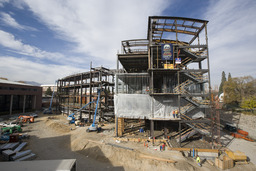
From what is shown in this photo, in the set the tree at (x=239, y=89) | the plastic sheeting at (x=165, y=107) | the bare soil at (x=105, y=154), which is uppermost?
the tree at (x=239, y=89)

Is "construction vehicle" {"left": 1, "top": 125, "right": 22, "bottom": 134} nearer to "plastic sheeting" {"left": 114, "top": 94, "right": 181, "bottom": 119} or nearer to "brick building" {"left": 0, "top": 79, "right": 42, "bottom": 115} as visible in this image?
"brick building" {"left": 0, "top": 79, "right": 42, "bottom": 115}

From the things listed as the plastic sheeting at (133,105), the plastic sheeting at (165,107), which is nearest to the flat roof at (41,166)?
the plastic sheeting at (133,105)

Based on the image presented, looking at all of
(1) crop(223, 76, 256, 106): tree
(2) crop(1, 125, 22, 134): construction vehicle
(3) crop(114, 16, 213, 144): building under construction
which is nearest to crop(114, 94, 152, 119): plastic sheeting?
(3) crop(114, 16, 213, 144): building under construction

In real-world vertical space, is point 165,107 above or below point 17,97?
below

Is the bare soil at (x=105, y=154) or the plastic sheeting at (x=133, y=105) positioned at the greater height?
the plastic sheeting at (x=133, y=105)

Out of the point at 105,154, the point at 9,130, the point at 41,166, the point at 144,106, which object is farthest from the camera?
the point at 9,130

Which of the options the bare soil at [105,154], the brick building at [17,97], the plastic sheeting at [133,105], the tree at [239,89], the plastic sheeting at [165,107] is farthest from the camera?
the tree at [239,89]

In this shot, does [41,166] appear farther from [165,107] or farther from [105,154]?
[165,107]

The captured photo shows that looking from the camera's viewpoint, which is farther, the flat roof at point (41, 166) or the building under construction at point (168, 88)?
the building under construction at point (168, 88)

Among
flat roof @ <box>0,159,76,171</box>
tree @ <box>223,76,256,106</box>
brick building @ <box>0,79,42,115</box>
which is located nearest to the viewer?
flat roof @ <box>0,159,76,171</box>

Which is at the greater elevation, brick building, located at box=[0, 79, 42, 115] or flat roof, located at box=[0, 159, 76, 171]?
brick building, located at box=[0, 79, 42, 115]

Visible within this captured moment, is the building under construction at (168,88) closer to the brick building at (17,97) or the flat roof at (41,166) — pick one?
the flat roof at (41,166)

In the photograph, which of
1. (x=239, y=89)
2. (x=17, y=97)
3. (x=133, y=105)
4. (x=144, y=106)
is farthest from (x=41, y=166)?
(x=239, y=89)

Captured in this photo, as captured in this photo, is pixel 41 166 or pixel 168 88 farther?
pixel 168 88
